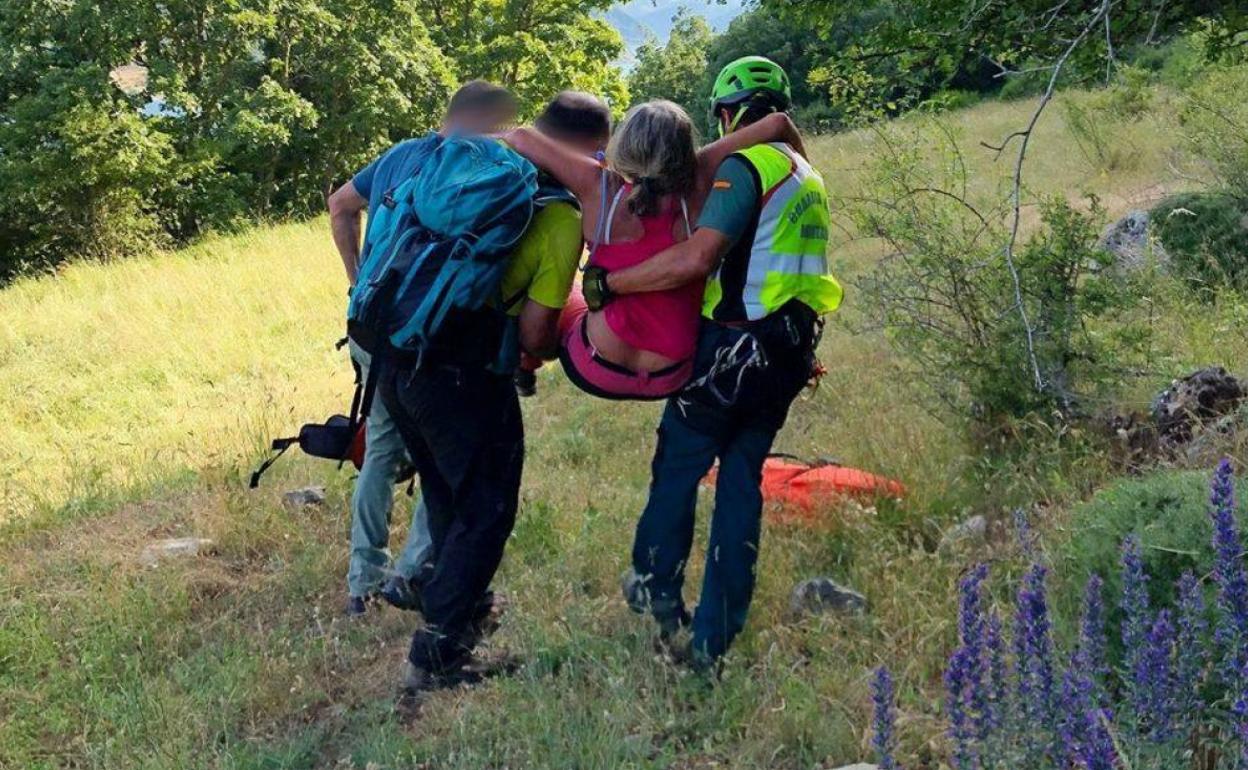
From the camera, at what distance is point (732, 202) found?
3.19 meters

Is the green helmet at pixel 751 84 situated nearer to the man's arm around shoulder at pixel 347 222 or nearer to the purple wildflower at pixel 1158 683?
the man's arm around shoulder at pixel 347 222

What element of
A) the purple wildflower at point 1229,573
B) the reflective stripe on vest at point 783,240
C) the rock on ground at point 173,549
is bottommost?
the rock on ground at point 173,549

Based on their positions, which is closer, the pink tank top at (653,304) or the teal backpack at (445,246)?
the teal backpack at (445,246)

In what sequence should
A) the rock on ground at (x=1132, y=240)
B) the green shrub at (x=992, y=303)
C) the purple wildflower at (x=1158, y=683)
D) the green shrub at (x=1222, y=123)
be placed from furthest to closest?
the green shrub at (x=1222, y=123) < the rock on ground at (x=1132, y=240) < the green shrub at (x=992, y=303) < the purple wildflower at (x=1158, y=683)

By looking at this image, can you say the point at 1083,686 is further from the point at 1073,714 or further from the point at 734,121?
the point at 734,121

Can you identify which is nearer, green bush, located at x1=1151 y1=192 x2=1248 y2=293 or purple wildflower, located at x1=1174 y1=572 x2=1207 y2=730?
purple wildflower, located at x1=1174 y1=572 x2=1207 y2=730

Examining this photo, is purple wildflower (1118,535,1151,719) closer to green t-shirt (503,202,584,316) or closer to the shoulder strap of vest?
the shoulder strap of vest

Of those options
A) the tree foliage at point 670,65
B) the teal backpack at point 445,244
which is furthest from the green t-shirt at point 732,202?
the tree foliage at point 670,65

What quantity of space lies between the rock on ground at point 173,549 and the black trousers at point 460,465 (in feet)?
6.67

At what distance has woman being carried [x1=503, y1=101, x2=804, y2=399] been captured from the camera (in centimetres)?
332

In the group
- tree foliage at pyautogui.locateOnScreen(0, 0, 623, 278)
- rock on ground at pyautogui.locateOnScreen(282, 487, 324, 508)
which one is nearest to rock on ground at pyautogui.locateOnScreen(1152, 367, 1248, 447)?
rock on ground at pyautogui.locateOnScreen(282, 487, 324, 508)

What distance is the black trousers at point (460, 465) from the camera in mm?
3412

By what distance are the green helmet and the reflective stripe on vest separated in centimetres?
22

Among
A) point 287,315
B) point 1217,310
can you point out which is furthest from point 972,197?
point 287,315
